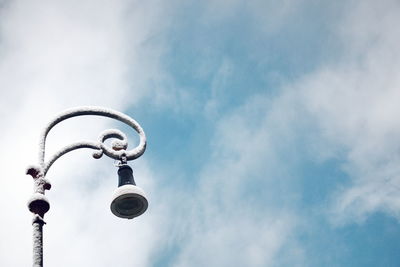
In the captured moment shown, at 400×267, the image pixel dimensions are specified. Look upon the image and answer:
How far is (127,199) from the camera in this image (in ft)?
24.5

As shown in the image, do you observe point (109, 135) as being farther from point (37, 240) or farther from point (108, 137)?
point (37, 240)

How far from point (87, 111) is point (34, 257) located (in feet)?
8.72

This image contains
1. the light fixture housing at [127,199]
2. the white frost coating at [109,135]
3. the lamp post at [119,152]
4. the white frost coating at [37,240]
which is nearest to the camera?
the white frost coating at [37,240]

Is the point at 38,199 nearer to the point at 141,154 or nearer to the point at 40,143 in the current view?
the point at 40,143

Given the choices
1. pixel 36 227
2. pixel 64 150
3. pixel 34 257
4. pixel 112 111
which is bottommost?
pixel 34 257

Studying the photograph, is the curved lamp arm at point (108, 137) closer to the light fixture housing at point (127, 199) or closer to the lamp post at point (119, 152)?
the lamp post at point (119, 152)

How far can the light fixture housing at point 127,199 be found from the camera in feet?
24.3

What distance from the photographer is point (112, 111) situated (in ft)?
25.6

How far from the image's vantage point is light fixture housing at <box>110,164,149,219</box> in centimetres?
741

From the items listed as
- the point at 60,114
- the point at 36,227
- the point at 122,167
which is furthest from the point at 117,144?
the point at 36,227

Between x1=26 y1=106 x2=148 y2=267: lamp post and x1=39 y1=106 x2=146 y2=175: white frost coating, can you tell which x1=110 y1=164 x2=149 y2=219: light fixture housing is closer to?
x1=26 y1=106 x2=148 y2=267: lamp post


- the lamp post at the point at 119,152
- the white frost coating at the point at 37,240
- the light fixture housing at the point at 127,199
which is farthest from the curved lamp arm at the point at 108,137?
the white frost coating at the point at 37,240

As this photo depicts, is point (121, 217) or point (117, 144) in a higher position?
point (117, 144)

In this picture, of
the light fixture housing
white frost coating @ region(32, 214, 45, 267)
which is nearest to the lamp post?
the light fixture housing
